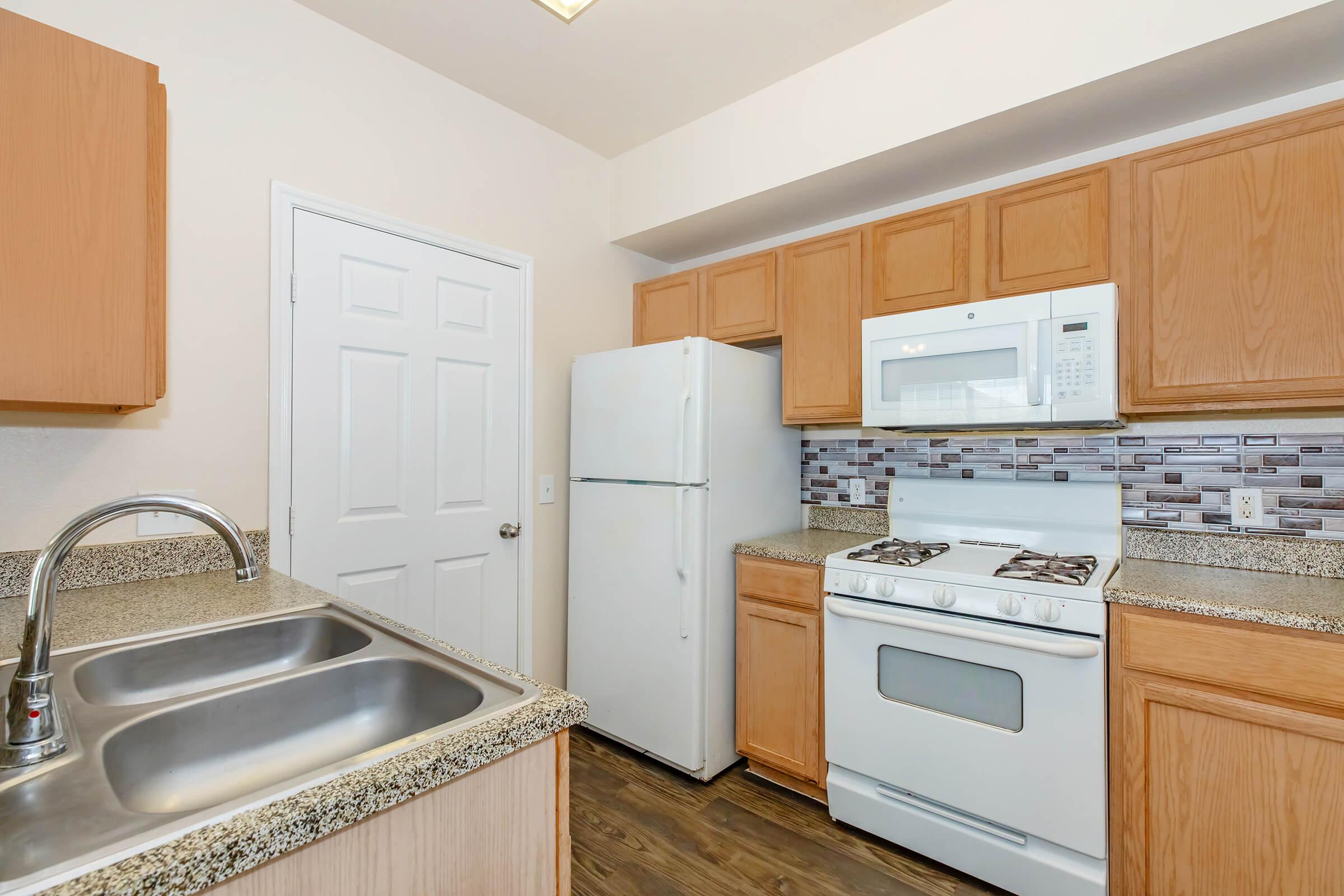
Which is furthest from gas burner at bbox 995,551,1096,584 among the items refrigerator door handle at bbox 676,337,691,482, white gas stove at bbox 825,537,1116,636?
refrigerator door handle at bbox 676,337,691,482

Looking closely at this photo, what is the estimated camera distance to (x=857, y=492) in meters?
2.63

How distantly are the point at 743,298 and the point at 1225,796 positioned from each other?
2.17 metres

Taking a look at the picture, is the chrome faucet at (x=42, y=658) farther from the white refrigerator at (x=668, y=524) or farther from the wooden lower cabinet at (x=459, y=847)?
the white refrigerator at (x=668, y=524)

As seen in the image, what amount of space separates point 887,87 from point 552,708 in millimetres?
2206

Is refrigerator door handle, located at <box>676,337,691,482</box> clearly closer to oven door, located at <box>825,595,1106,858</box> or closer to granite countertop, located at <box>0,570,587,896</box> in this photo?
oven door, located at <box>825,595,1106,858</box>

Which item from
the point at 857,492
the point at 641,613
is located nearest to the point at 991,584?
the point at 857,492

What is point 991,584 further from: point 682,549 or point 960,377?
point 682,549

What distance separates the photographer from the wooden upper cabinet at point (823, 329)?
7.73 ft

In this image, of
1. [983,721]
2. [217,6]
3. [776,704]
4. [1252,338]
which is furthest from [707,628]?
[217,6]

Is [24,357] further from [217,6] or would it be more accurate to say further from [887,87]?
[887,87]

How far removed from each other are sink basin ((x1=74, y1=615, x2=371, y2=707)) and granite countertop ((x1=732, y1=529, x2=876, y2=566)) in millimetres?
1437

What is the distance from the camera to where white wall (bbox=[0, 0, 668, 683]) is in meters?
1.57

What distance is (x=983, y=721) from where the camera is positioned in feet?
5.76

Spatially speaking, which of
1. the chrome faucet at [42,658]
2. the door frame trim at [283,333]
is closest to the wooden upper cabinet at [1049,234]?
the door frame trim at [283,333]
